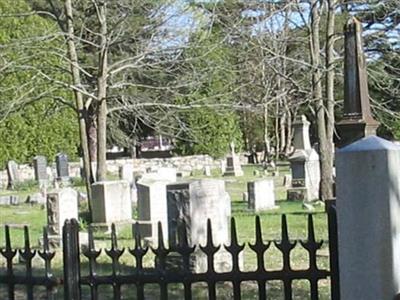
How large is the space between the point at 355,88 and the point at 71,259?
3241 millimetres

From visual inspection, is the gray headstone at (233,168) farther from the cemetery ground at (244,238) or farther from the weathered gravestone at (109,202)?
the weathered gravestone at (109,202)

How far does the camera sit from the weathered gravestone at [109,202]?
1602 centimetres

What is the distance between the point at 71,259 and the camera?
442 centimetres

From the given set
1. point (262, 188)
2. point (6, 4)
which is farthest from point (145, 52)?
point (6, 4)

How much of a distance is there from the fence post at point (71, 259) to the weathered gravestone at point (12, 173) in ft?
101

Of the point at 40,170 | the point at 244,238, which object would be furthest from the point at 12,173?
the point at 244,238

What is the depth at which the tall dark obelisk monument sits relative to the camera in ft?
19.8

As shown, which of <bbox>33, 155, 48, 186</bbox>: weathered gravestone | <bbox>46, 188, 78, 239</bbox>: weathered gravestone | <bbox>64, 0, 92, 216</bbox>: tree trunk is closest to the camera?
<bbox>46, 188, 78, 239</bbox>: weathered gravestone

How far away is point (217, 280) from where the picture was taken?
14.6 feet

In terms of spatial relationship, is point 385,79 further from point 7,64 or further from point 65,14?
point 7,64

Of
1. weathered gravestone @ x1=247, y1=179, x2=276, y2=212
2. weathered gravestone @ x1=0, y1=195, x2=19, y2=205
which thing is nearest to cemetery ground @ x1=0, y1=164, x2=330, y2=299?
weathered gravestone @ x1=247, y1=179, x2=276, y2=212

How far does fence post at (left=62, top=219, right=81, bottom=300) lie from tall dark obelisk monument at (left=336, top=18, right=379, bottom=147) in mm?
2286

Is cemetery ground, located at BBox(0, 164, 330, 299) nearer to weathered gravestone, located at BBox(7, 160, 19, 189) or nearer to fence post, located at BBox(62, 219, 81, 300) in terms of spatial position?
fence post, located at BBox(62, 219, 81, 300)

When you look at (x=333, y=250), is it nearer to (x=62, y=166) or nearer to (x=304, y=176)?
(x=304, y=176)
